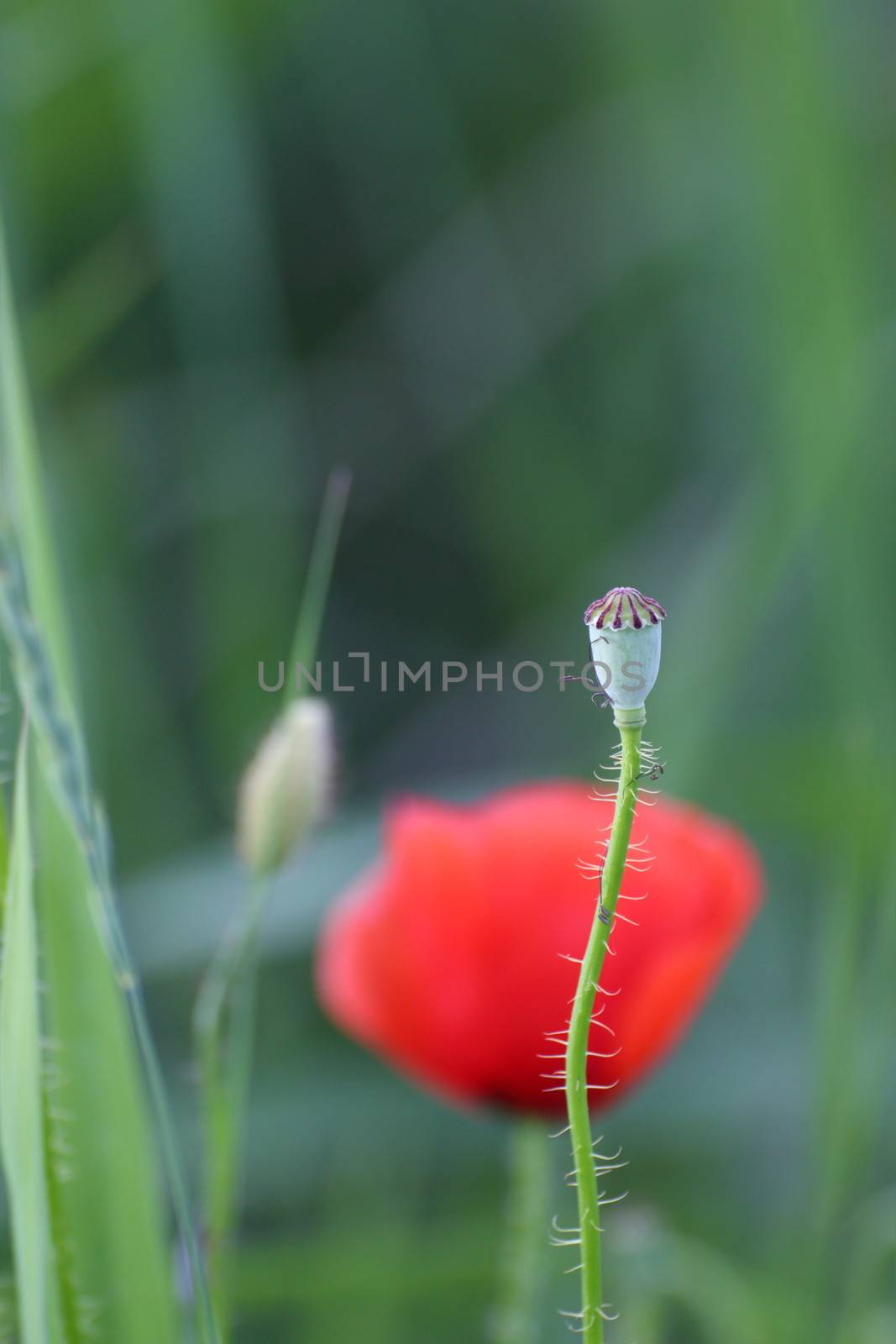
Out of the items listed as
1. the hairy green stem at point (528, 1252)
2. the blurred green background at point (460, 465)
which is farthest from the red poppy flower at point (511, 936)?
the blurred green background at point (460, 465)

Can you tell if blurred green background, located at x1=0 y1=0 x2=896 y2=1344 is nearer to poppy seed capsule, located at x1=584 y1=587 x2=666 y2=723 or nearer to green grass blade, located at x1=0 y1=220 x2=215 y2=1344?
green grass blade, located at x1=0 y1=220 x2=215 y2=1344

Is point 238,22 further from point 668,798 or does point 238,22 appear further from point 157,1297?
point 157,1297

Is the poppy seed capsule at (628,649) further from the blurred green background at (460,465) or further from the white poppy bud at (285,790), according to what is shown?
the blurred green background at (460,465)

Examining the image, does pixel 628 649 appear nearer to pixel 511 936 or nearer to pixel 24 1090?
pixel 24 1090

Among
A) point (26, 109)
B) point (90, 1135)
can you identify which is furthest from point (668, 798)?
point (26, 109)

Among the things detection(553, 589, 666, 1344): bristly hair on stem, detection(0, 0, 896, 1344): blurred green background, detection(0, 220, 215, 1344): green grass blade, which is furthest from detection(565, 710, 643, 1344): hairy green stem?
detection(0, 0, 896, 1344): blurred green background

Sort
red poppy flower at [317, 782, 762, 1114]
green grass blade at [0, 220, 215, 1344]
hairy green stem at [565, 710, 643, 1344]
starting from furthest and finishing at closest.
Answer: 1. red poppy flower at [317, 782, 762, 1114]
2. green grass blade at [0, 220, 215, 1344]
3. hairy green stem at [565, 710, 643, 1344]
